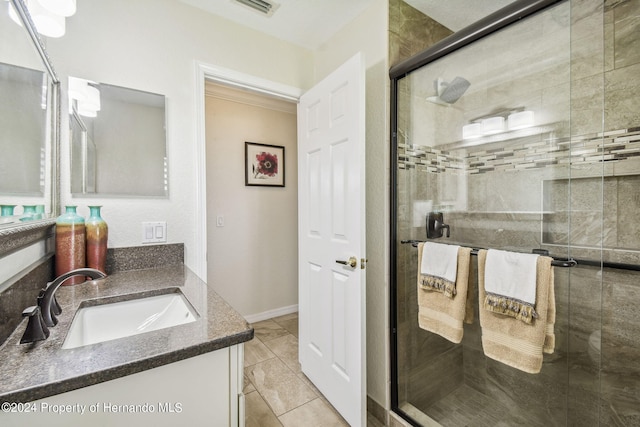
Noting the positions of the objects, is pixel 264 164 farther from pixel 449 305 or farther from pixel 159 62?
pixel 449 305

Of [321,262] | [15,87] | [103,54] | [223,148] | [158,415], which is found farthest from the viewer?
[223,148]

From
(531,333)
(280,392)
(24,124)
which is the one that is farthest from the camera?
(280,392)

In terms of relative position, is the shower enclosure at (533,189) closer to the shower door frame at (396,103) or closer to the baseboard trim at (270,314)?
the shower door frame at (396,103)

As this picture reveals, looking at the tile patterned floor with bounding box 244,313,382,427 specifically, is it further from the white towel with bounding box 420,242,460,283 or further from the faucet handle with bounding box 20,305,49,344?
the faucet handle with bounding box 20,305,49,344

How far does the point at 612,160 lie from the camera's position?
1.29m

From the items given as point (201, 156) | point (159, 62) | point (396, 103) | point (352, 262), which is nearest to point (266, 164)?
point (201, 156)

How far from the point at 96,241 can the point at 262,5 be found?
1.59 m

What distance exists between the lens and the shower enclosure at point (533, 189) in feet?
3.81

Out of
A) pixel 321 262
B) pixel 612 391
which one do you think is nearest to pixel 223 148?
pixel 321 262

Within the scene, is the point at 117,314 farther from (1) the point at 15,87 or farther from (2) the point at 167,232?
(1) the point at 15,87

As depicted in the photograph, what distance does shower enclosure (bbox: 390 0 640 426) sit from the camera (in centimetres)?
116

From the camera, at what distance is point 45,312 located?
783mm

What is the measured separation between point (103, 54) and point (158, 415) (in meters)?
1.71

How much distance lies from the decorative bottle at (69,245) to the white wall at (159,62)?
0.23 m
